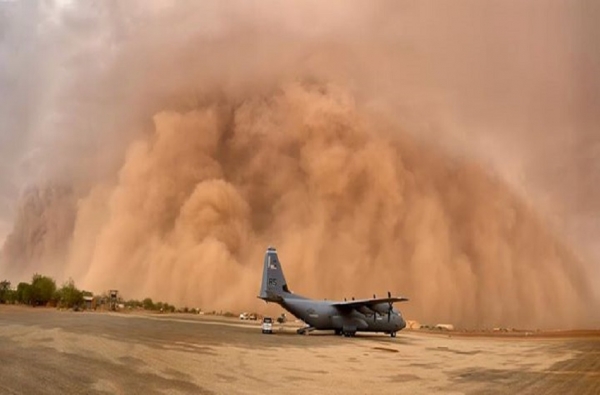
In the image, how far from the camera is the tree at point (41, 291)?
92.9m

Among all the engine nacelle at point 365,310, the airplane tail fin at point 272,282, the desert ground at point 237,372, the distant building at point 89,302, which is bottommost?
the desert ground at point 237,372

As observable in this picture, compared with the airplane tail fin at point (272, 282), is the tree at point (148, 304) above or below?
below

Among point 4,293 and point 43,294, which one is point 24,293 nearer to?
point 43,294

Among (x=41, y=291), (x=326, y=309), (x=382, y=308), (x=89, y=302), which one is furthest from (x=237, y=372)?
(x=89, y=302)

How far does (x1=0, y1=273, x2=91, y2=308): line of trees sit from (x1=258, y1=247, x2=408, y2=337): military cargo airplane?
196ft

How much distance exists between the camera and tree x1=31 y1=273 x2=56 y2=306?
92938 mm

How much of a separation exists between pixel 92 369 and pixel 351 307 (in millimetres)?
30776

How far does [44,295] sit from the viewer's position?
9369cm

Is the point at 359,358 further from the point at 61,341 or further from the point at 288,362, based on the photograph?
the point at 61,341

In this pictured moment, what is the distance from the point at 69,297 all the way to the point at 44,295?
7105mm

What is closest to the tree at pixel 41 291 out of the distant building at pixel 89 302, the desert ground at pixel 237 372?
the distant building at pixel 89 302

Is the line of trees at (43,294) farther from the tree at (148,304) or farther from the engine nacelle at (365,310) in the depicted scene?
the engine nacelle at (365,310)

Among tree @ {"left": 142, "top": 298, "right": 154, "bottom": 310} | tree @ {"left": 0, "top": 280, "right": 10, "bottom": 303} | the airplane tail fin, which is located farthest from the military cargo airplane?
tree @ {"left": 0, "top": 280, "right": 10, "bottom": 303}

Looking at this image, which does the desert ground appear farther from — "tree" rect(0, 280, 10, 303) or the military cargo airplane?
"tree" rect(0, 280, 10, 303)
